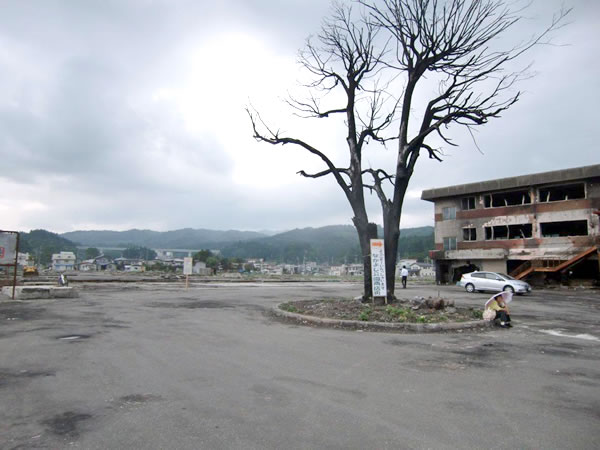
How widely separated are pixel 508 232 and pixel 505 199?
11.9 ft

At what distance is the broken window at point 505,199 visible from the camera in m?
39.4

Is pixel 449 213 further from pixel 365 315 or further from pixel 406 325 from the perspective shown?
pixel 406 325

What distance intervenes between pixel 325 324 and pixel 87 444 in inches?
305

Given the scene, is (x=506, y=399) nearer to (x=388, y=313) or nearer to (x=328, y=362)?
(x=328, y=362)

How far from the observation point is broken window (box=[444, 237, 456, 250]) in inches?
1652

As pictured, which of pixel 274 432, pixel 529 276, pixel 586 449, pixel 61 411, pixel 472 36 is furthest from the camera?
pixel 529 276

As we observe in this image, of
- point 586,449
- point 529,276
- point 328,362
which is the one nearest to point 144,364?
point 328,362

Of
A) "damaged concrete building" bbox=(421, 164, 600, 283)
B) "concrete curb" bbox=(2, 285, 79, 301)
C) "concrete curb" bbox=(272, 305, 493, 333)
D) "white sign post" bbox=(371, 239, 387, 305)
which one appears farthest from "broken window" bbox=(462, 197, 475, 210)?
"concrete curb" bbox=(2, 285, 79, 301)

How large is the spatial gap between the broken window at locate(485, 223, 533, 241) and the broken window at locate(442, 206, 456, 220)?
12.1 ft

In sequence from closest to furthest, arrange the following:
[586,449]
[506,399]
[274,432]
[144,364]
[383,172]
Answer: [586,449], [274,432], [506,399], [144,364], [383,172]

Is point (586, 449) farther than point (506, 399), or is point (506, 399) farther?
point (506, 399)

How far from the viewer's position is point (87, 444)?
366 centimetres

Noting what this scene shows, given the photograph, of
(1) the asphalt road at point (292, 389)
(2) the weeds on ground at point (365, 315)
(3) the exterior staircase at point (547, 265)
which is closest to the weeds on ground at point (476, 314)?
(1) the asphalt road at point (292, 389)

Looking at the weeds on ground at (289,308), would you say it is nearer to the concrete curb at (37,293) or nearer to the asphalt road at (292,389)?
the asphalt road at (292,389)
